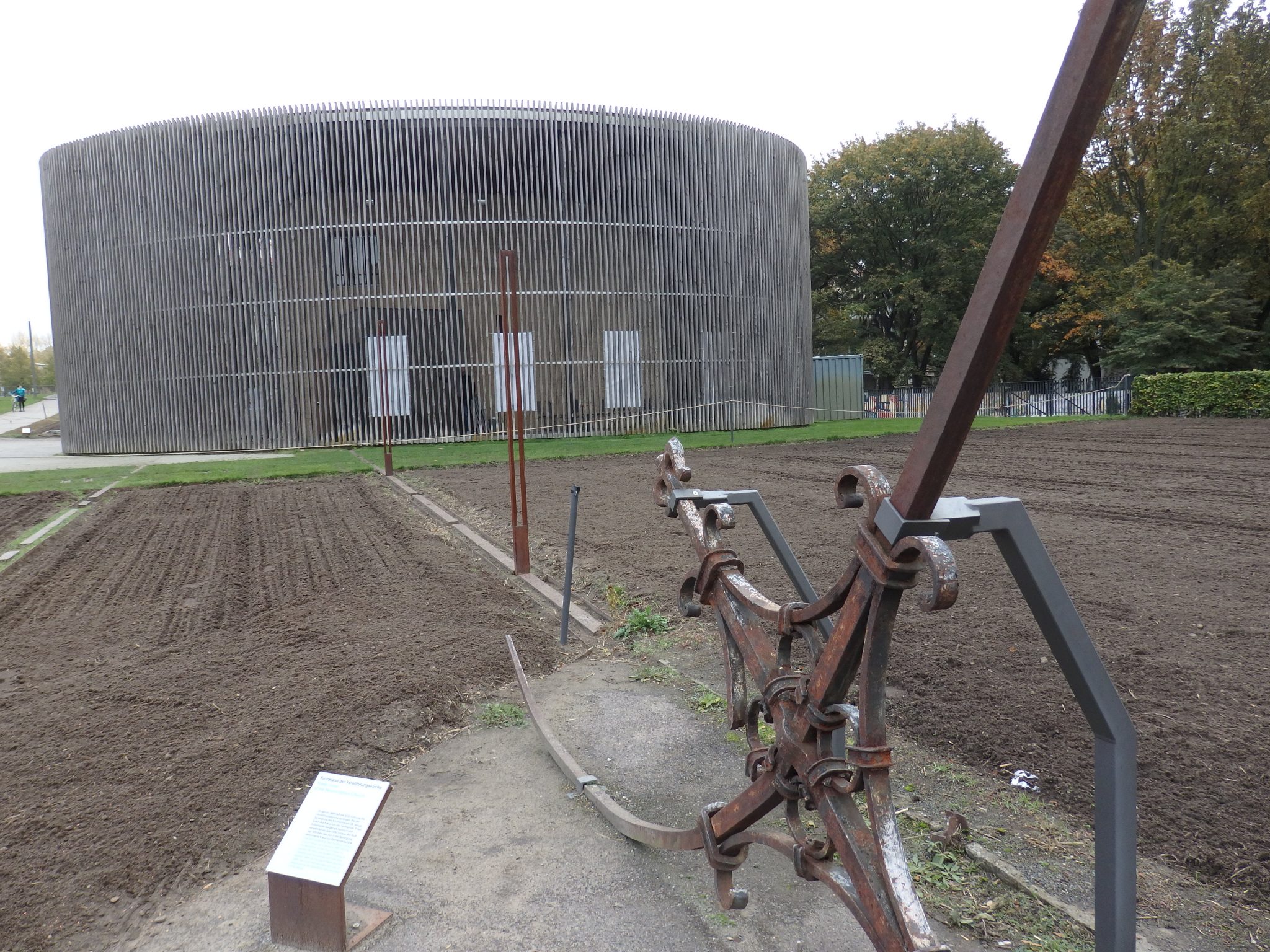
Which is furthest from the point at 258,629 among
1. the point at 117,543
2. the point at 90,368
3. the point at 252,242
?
the point at 90,368

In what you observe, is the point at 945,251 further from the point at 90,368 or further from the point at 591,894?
the point at 591,894

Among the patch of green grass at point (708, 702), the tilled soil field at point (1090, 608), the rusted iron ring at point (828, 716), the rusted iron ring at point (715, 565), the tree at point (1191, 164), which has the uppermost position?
the tree at point (1191, 164)

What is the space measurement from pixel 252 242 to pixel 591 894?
25816 mm

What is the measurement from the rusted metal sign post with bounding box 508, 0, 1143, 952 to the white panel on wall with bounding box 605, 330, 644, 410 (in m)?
24.2

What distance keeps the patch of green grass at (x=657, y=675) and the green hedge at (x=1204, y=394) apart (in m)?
27.6

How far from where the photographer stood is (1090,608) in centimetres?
580

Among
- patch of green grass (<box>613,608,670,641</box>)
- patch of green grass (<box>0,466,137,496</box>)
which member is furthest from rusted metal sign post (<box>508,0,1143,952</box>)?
patch of green grass (<box>0,466,137,496</box>)

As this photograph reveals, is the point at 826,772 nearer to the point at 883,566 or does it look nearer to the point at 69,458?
the point at 883,566

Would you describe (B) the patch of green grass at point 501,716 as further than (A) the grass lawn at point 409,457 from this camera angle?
No

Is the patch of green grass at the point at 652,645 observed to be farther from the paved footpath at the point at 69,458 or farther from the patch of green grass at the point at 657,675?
the paved footpath at the point at 69,458

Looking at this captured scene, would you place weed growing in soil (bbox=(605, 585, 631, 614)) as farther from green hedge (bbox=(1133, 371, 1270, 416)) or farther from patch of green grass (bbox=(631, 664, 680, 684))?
green hedge (bbox=(1133, 371, 1270, 416))

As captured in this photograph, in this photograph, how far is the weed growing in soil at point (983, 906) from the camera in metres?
2.56

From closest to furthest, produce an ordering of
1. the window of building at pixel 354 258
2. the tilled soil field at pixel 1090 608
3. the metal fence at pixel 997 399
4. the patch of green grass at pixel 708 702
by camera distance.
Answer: the tilled soil field at pixel 1090 608 < the patch of green grass at pixel 708 702 < the window of building at pixel 354 258 < the metal fence at pixel 997 399

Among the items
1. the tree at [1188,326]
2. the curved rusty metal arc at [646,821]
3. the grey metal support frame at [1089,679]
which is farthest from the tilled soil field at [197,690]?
the tree at [1188,326]
